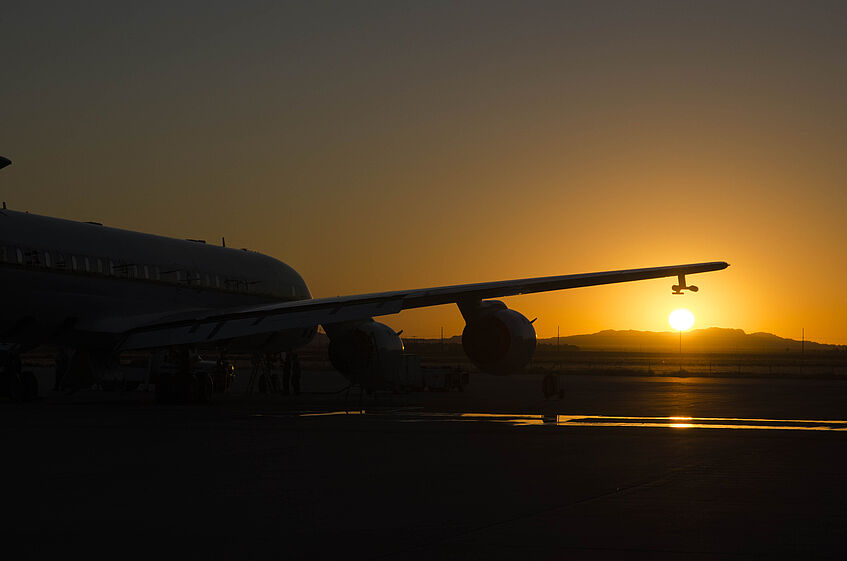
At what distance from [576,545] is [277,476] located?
4738 millimetres

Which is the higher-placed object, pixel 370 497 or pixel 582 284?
pixel 582 284

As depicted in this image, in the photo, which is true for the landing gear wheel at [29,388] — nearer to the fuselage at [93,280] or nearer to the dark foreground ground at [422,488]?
the fuselage at [93,280]

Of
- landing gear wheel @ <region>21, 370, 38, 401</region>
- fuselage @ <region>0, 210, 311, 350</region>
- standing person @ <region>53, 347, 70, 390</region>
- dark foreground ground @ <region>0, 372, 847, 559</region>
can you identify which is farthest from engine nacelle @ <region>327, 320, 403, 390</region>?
dark foreground ground @ <region>0, 372, 847, 559</region>

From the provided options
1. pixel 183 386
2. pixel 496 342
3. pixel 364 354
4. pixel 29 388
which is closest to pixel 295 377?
pixel 364 354

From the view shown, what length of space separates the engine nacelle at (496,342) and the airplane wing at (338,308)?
0.61m

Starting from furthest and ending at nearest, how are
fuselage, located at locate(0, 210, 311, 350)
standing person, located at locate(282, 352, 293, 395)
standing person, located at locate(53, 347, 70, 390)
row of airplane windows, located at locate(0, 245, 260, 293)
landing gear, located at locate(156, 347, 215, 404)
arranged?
1. standing person, located at locate(282, 352, 293, 395)
2. standing person, located at locate(53, 347, 70, 390)
3. landing gear, located at locate(156, 347, 215, 404)
4. fuselage, located at locate(0, 210, 311, 350)
5. row of airplane windows, located at locate(0, 245, 260, 293)

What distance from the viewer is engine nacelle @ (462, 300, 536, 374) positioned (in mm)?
25578

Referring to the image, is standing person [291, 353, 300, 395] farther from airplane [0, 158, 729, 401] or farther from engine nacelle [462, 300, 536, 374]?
engine nacelle [462, 300, 536, 374]

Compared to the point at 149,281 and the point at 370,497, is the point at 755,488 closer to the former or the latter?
the point at 370,497

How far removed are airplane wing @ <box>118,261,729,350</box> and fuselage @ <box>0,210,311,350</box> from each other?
1070mm

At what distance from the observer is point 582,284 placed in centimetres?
2588

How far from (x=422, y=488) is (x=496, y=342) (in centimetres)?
1474

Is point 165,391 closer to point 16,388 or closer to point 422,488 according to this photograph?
point 16,388

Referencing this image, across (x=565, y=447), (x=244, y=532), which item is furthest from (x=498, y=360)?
(x=244, y=532)
